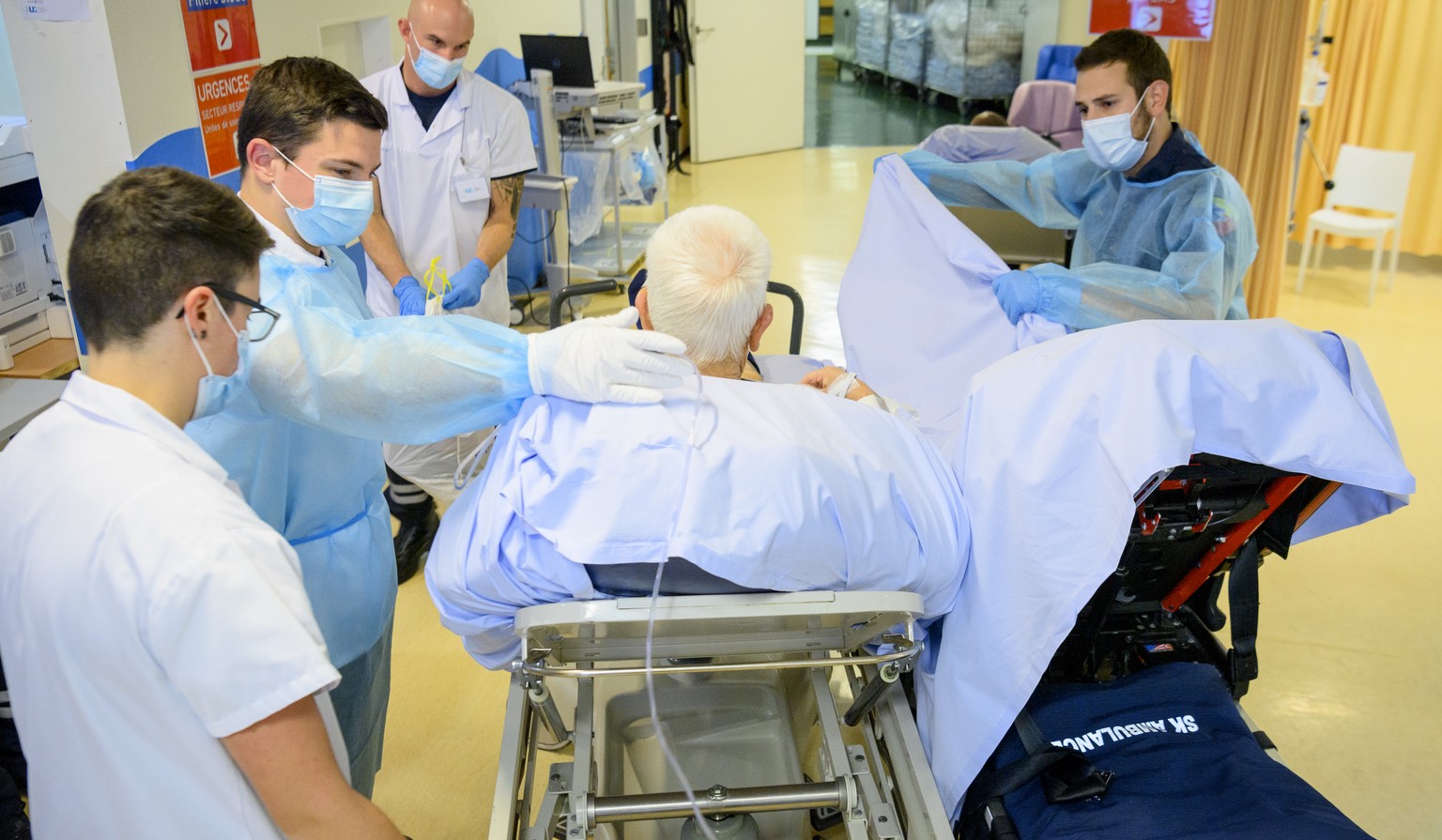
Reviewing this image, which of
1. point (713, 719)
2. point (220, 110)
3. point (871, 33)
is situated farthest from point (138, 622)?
point (871, 33)

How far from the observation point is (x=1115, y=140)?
2.37 metres

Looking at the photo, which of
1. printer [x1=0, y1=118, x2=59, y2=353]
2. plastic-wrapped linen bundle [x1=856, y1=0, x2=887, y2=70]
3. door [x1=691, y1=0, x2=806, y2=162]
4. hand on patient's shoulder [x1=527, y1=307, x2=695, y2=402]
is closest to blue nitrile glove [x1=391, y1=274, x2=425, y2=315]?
printer [x1=0, y1=118, x2=59, y2=353]

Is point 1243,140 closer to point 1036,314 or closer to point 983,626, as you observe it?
point 1036,314

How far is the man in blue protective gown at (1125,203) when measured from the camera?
2.14m

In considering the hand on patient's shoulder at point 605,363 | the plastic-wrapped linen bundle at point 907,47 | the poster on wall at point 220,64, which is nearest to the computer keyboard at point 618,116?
the poster on wall at point 220,64

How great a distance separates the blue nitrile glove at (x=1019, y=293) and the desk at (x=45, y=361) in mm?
2265

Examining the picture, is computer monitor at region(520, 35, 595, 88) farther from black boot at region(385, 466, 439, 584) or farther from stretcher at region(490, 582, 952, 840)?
stretcher at region(490, 582, 952, 840)

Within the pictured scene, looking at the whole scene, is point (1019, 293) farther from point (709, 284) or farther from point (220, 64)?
point (220, 64)

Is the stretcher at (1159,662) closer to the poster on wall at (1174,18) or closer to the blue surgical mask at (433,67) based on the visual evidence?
the blue surgical mask at (433,67)

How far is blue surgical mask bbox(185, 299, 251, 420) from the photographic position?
1.07 metres

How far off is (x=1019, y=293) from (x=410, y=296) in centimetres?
141

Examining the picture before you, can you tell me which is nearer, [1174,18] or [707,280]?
[707,280]

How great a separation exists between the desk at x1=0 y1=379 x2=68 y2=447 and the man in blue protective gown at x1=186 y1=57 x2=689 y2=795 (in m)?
1.02

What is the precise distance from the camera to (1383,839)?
2.02m
